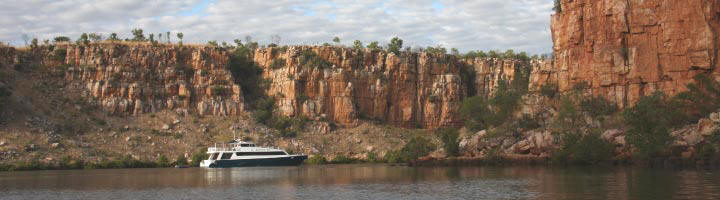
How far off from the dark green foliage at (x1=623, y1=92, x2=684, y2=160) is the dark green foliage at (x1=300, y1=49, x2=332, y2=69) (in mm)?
50120

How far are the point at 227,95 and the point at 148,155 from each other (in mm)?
18391

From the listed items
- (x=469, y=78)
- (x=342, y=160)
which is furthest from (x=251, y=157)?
(x=469, y=78)

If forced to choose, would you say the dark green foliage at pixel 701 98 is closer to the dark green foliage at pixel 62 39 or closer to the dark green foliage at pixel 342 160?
the dark green foliage at pixel 342 160

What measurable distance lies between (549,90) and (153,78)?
4955 centimetres

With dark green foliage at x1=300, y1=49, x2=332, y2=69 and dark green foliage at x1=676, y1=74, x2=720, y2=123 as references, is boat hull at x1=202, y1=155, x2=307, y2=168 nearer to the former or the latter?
dark green foliage at x1=300, y1=49, x2=332, y2=69

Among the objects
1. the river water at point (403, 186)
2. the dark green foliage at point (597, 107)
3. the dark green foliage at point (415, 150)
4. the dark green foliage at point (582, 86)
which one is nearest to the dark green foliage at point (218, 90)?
the dark green foliage at point (415, 150)

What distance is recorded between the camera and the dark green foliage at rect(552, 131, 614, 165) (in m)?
80.8

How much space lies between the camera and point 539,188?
53.8m

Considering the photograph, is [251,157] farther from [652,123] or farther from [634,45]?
[652,123]

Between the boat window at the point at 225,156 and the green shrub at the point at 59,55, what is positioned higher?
the green shrub at the point at 59,55

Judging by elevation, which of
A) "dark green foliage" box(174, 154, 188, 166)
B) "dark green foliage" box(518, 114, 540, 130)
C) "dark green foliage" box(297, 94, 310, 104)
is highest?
"dark green foliage" box(297, 94, 310, 104)

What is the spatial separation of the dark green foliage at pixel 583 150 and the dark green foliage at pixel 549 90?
16530mm

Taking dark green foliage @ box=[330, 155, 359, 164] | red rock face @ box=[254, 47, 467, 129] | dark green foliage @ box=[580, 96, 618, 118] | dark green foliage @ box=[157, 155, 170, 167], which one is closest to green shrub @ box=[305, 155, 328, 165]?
dark green foliage @ box=[330, 155, 359, 164]

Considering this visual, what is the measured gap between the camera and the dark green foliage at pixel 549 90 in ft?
331
